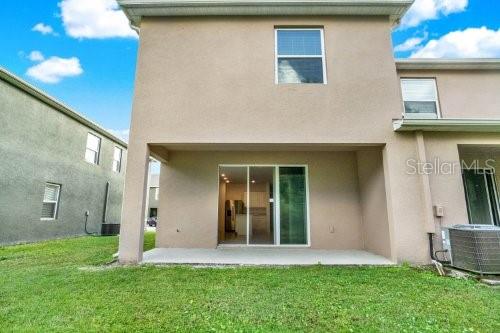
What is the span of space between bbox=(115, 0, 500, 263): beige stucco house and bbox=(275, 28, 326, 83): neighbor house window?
3 cm

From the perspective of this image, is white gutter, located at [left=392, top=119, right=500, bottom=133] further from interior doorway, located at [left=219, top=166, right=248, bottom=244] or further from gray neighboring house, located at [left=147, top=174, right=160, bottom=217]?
gray neighboring house, located at [left=147, top=174, right=160, bottom=217]

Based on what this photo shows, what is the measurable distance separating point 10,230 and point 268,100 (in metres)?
10.6

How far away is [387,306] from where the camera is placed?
12.0 ft

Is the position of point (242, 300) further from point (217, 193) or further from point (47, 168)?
point (47, 168)

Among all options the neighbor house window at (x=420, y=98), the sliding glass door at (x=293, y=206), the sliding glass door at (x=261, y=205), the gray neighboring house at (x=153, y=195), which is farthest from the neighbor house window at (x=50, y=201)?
the gray neighboring house at (x=153, y=195)

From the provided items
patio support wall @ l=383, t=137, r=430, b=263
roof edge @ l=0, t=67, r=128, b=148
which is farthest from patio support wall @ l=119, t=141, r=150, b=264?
roof edge @ l=0, t=67, r=128, b=148

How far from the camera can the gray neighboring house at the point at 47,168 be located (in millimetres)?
9344

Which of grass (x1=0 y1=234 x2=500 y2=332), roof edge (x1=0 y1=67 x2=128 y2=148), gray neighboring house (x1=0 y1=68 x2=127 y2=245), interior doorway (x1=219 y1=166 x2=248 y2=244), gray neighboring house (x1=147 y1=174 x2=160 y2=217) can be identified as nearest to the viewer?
grass (x1=0 y1=234 x2=500 y2=332)

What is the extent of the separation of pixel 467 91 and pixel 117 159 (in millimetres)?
18036

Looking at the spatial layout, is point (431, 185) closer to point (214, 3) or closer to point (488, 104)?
point (488, 104)

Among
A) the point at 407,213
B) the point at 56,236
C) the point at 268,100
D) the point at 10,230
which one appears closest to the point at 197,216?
the point at 268,100

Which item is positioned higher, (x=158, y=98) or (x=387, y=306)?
(x=158, y=98)

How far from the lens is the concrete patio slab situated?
6.16 meters

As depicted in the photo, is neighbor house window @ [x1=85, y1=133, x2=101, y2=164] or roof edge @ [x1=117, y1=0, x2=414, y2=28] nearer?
roof edge @ [x1=117, y1=0, x2=414, y2=28]
